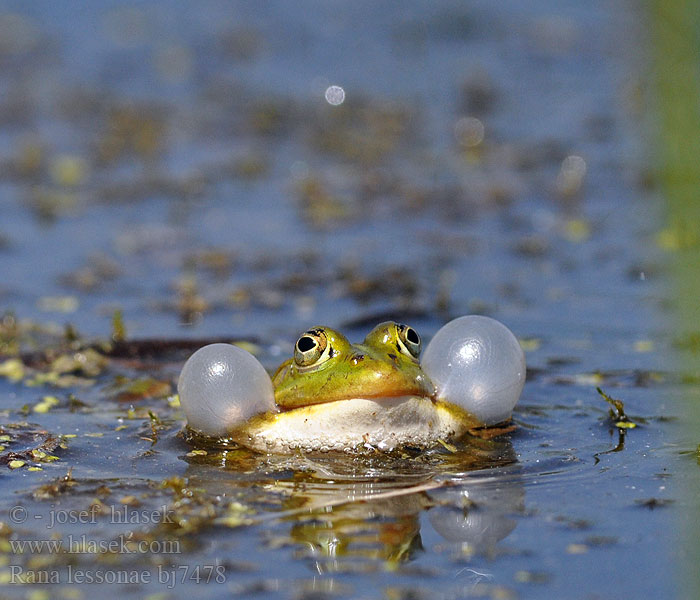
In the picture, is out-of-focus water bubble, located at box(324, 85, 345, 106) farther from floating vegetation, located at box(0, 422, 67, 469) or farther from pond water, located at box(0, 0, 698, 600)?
floating vegetation, located at box(0, 422, 67, 469)

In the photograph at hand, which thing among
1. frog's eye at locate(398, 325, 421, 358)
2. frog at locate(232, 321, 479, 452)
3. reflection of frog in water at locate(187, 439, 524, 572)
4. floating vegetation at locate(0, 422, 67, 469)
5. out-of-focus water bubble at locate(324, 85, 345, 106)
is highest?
out-of-focus water bubble at locate(324, 85, 345, 106)

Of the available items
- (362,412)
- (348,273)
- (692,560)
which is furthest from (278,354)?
(692,560)

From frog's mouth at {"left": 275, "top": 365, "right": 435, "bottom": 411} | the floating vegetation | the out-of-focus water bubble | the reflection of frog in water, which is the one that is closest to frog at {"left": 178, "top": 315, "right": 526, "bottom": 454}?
frog's mouth at {"left": 275, "top": 365, "right": 435, "bottom": 411}

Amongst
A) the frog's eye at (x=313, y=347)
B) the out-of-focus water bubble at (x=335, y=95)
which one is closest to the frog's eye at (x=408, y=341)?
the frog's eye at (x=313, y=347)

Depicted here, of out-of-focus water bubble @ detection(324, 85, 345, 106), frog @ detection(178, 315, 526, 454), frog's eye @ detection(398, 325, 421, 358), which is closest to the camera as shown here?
frog @ detection(178, 315, 526, 454)

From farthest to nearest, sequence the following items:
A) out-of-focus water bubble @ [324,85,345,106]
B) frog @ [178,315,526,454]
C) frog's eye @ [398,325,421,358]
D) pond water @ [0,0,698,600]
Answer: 1. out-of-focus water bubble @ [324,85,345,106]
2. frog's eye @ [398,325,421,358]
3. frog @ [178,315,526,454]
4. pond water @ [0,0,698,600]

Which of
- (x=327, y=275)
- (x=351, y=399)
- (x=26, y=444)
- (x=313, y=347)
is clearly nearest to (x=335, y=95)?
(x=327, y=275)

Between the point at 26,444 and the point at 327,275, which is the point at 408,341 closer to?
the point at 26,444
